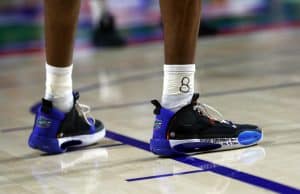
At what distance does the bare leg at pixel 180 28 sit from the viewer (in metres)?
1.48

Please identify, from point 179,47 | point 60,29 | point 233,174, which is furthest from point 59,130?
point 233,174

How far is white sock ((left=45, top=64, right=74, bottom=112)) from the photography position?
161 cm

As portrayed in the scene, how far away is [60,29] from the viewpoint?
62.7 inches

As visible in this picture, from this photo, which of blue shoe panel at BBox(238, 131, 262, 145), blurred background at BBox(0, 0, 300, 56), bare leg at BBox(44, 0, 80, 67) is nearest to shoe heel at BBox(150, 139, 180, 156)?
blue shoe panel at BBox(238, 131, 262, 145)

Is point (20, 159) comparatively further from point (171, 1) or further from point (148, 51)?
point (148, 51)

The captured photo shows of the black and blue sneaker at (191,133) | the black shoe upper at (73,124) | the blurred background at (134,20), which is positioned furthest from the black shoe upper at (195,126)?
the blurred background at (134,20)

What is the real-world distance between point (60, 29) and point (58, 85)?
0.41 ft

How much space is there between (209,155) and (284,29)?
12.4ft

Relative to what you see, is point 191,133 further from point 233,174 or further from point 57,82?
point 57,82

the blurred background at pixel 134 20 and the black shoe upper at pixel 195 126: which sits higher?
the blurred background at pixel 134 20

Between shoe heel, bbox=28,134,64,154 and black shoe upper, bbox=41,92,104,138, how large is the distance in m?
0.02

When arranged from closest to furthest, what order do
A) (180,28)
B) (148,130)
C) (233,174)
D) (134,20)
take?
Result: (233,174), (180,28), (148,130), (134,20)

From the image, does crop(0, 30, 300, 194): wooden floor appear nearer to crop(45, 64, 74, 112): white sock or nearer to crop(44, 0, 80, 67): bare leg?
crop(45, 64, 74, 112): white sock

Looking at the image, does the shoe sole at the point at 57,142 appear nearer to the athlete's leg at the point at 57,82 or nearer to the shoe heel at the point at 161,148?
the athlete's leg at the point at 57,82
